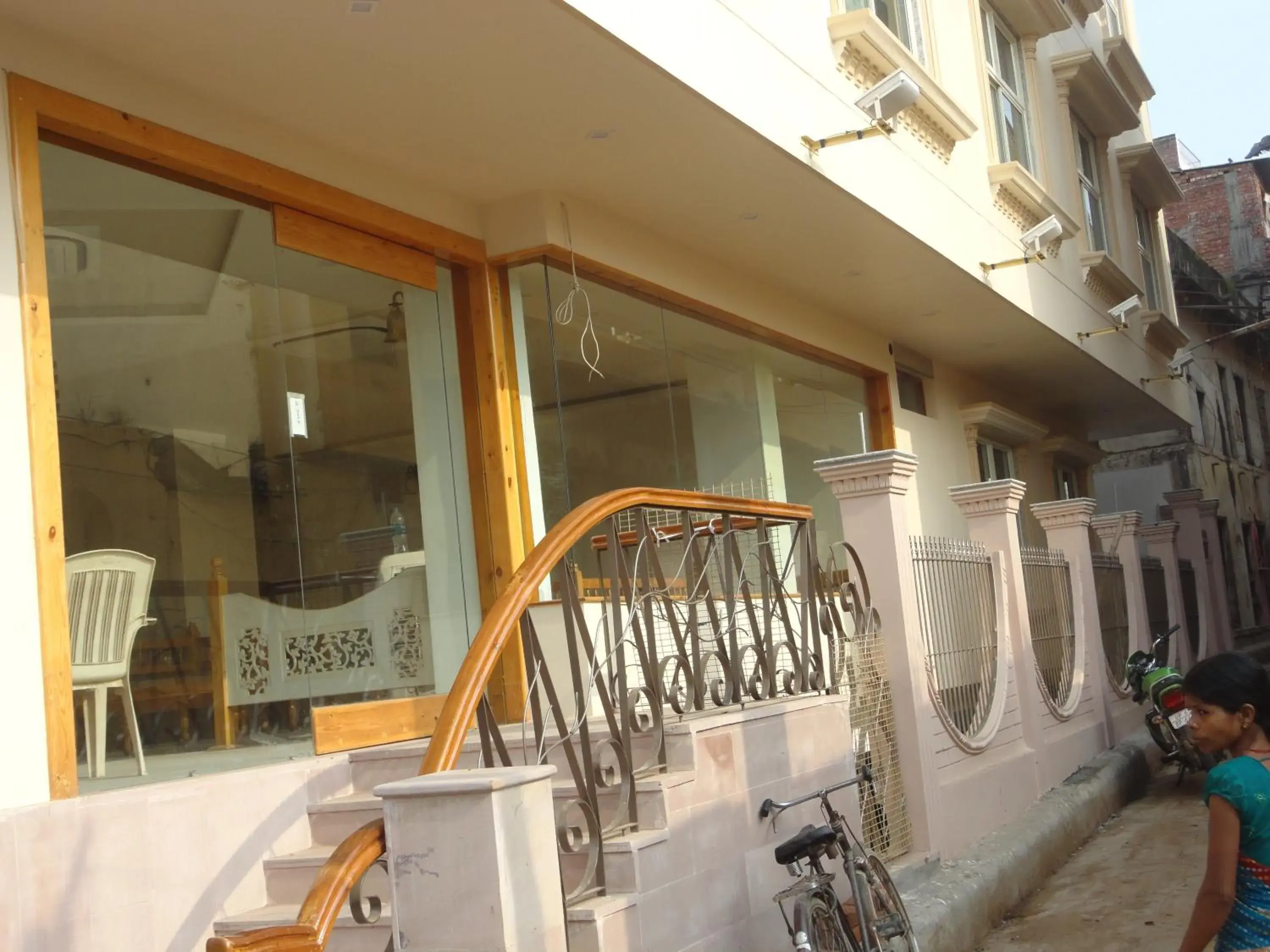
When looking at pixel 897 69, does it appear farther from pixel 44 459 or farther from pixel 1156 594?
pixel 1156 594

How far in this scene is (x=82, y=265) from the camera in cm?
586

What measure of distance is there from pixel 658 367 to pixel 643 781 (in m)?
4.92

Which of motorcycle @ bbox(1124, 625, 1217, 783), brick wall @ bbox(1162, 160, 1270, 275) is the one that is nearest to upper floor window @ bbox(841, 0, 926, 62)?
motorcycle @ bbox(1124, 625, 1217, 783)

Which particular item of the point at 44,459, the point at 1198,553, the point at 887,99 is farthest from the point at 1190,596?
the point at 44,459

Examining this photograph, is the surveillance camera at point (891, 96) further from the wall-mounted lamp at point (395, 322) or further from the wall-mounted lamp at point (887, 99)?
the wall-mounted lamp at point (395, 322)

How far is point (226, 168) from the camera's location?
6312mm

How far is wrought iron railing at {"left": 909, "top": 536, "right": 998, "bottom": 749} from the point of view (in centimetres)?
739

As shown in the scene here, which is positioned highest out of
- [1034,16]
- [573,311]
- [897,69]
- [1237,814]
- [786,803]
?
[1034,16]

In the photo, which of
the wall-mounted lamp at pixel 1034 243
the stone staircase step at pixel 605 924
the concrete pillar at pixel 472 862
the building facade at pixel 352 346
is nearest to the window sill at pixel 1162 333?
the wall-mounted lamp at pixel 1034 243

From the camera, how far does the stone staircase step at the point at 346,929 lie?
4.85 m

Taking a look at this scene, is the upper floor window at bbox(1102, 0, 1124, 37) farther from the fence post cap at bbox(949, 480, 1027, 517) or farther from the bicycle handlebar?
the bicycle handlebar

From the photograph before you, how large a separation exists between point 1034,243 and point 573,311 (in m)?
5.33

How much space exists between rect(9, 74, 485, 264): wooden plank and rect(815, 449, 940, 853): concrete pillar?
2.53 meters

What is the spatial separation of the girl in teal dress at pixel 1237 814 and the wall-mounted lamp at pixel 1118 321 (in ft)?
35.9
